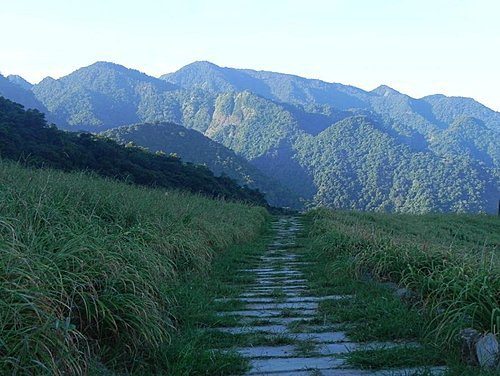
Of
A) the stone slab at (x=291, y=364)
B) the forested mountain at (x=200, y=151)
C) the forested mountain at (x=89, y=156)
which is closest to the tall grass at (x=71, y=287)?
the stone slab at (x=291, y=364)

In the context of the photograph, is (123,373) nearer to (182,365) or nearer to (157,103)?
(182,365)

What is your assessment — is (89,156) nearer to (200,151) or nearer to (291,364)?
(291,364)

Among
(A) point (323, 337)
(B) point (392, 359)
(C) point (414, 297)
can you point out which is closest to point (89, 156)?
(C) point (414, 297)

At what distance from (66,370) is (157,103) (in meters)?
172

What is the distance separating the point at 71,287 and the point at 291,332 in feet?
6.00

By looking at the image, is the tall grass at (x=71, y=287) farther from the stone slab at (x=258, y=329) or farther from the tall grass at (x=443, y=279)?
the tall grass at (x=443, y=279)

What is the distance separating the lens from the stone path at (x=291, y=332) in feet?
11.9

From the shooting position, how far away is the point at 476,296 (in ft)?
13.5

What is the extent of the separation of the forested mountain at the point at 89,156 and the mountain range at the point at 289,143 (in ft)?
95.0

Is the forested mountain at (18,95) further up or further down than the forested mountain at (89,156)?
further up

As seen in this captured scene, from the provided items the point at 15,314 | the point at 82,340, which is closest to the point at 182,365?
the point at 82,340

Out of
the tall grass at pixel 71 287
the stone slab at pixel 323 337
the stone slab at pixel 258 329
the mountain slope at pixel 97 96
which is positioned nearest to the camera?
the tall grass at pixel 71 287

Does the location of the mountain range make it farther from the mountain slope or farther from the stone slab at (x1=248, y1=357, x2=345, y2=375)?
the stone slab at (x1=248, y1=357, x2=345, y2=375)

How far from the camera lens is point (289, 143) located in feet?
401
